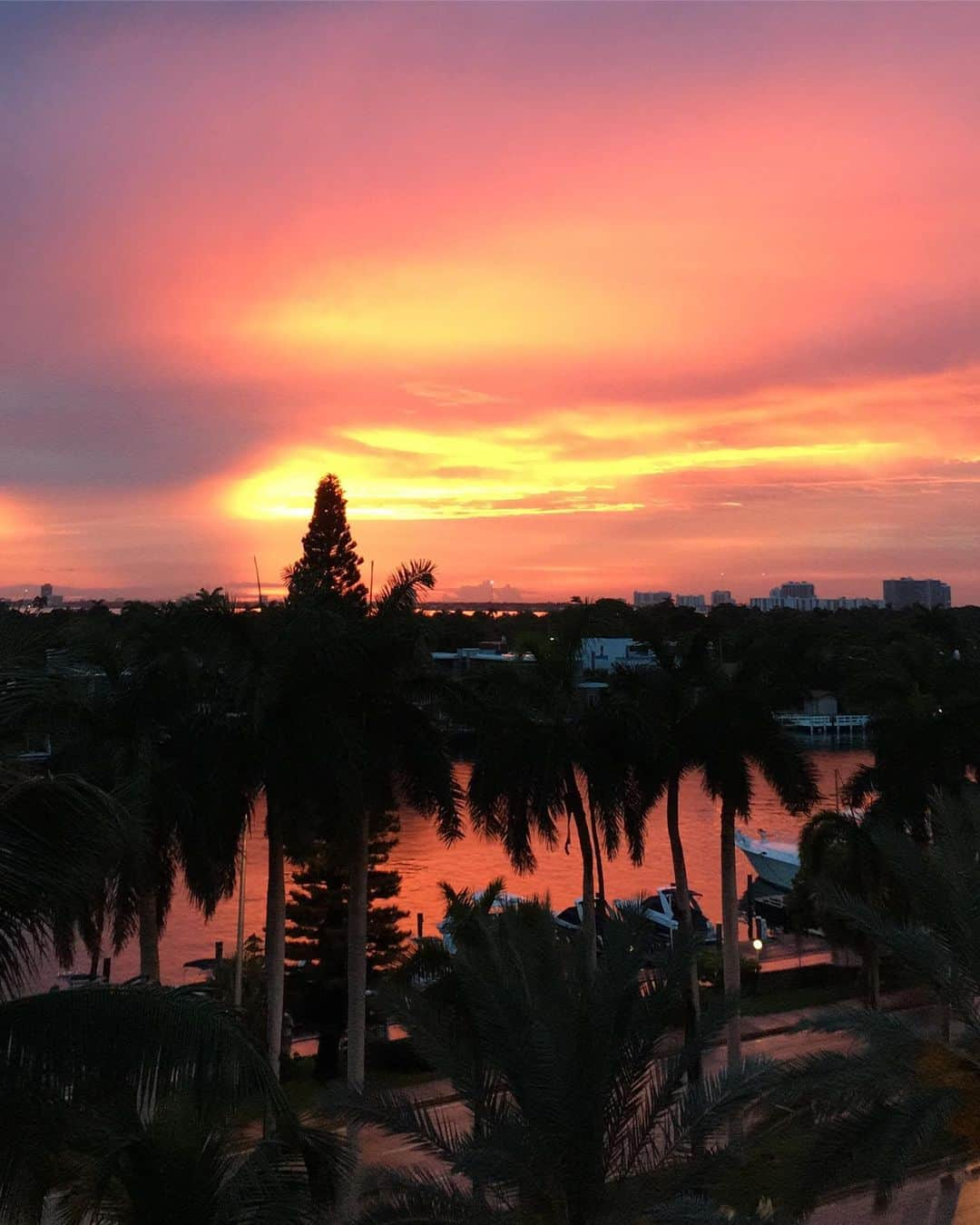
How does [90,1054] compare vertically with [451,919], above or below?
above

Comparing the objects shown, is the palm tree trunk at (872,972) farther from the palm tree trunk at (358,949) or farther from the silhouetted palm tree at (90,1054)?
the silhouetted palm tree at (90,1054)

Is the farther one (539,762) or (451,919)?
(539,762)

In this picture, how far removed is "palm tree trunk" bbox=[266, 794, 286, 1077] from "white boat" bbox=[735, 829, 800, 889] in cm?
3060

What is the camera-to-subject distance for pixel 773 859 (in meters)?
46.7

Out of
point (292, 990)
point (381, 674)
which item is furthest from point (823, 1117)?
point (292, 990)

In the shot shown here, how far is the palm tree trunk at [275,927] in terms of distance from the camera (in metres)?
17.3

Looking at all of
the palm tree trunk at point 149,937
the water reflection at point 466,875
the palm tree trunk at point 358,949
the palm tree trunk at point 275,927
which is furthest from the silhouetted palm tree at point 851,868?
the palm tree trunk at point 149,937

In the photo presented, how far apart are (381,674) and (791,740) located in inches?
319

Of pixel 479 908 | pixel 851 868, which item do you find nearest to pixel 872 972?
pixel 851 868

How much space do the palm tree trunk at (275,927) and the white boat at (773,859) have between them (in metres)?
30.6

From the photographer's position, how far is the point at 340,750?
639 inches

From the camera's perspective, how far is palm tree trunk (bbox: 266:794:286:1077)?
1727 centimetres

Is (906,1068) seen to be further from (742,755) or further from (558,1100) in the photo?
(742,755)

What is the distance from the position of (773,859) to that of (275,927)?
105ft
